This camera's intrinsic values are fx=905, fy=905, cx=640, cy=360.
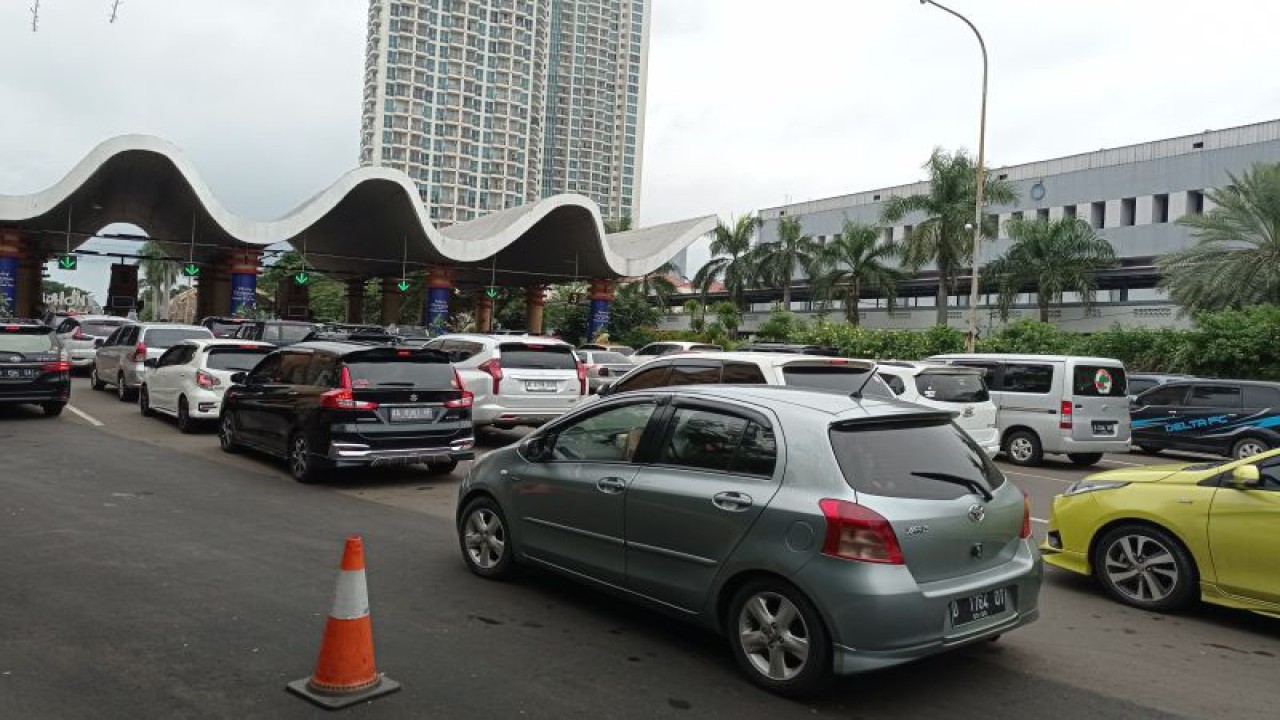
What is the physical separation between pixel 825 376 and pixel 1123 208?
139 ft

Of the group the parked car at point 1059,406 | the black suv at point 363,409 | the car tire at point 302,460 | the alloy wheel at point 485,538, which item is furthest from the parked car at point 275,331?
the alloy wheel at point 485,538

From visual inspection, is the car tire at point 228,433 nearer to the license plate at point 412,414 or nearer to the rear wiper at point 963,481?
the license plate at point 412,414

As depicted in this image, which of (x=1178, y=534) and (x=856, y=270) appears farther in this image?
(x=856, y=270)

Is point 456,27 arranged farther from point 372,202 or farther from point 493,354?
point 493,354

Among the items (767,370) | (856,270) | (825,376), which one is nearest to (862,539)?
(767,370)

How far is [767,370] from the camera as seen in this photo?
934 cm

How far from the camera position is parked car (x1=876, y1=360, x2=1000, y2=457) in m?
12.2

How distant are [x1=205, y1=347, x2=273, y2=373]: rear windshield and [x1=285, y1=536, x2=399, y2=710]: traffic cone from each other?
446 inches

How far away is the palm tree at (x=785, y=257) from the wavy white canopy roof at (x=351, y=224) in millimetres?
9084

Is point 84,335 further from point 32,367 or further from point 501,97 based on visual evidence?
point 501,97

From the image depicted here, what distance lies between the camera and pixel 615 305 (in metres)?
59.7

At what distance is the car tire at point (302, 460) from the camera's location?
1001 centimetres

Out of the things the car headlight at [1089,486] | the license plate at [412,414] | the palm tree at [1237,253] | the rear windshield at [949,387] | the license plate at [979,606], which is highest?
the palm tree at [1237,253]

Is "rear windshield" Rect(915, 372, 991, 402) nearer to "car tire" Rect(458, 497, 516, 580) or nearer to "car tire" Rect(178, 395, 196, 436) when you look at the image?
"car tire" Rect(458, 497, 516, 580)
